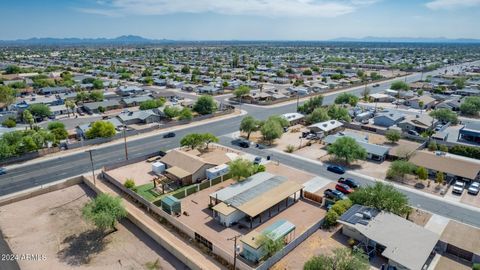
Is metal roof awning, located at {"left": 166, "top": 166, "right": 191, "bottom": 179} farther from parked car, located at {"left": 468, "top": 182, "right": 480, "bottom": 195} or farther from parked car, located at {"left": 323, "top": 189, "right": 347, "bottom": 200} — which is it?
parked car, located at {"left": 468, "top": 182, "right": 480, "bottom": 195}

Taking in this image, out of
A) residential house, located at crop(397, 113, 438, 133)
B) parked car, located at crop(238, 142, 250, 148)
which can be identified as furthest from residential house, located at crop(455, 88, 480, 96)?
parked car, located at crop(238, 142, 250, 148)

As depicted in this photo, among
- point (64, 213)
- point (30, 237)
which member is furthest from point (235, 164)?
point (30, 237)

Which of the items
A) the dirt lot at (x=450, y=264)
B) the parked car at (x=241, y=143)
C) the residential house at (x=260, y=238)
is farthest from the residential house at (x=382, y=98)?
the residential house at (x=260, y=238)

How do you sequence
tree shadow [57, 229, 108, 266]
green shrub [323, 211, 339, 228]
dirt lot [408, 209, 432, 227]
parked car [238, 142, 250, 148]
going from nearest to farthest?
1. tree shadow [57, 229, 108, 266]
2. green shrub [323, 211, 339, 228]
3. dirt lot [408, 209, 432, 227]
4. parked car [238, 142, 250, 148]

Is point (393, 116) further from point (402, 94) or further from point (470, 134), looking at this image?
point (402, 94)

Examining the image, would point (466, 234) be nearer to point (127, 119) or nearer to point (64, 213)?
point (64, 213)

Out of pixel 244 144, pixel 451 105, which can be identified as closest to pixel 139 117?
pixel 244 144
